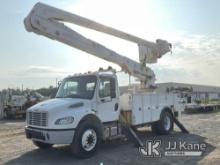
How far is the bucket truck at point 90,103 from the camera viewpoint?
9.60m

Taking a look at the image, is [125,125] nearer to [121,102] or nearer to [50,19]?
[121,102]

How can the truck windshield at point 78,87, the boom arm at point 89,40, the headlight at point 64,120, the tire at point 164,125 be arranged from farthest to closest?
the tire at point 164,125
the boom arm at point 89,40
the truck windshield at point 78,87
the headlight at point 64,120

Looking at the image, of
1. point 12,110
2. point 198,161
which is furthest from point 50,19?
point 12,110

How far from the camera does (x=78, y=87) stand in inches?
435

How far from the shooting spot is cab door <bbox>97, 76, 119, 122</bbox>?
35.6 ft

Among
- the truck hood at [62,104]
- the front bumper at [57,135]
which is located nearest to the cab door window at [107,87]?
the truck hood at [62,104]

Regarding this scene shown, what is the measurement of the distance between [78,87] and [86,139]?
76.8 inches

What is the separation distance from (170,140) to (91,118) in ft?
13.4

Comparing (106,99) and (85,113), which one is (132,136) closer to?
(106,99)

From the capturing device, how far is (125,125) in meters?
12.0

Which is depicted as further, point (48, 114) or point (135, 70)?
point (135, 70)

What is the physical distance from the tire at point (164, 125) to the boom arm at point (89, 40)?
1680mm

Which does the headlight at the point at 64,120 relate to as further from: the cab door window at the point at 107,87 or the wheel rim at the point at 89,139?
the cab door window at the point at 107,87

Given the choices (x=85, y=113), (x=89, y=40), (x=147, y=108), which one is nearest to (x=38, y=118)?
(x=85, y=113)
